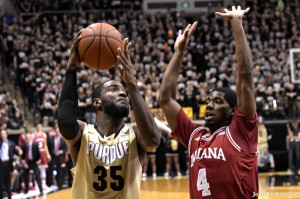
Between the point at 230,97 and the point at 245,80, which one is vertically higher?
the point at 245,80

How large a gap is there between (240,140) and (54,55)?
15870mm

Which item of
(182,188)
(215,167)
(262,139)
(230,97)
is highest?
(230,97)

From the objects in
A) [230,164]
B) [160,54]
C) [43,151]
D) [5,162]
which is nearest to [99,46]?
[230,164]

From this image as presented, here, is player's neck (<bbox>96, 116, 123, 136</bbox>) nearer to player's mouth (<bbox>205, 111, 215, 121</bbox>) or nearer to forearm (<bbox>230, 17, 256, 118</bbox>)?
player's mouth (<bbox>205, 111, 215, 121</bbox>)

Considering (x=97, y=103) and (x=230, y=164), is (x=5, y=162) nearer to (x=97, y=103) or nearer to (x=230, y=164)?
(x=97, y=103)

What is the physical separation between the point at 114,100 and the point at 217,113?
33.7 inches

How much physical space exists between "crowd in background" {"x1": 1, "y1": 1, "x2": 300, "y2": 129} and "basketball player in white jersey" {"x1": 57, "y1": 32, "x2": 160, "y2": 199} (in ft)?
36.7

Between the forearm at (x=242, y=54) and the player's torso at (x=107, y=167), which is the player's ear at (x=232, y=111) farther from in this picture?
the player's torso at (x=107, y=167)

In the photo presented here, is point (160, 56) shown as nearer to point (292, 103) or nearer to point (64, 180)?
point (292, 103)

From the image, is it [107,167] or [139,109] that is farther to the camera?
[107,167]

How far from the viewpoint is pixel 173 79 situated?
378 centimetres

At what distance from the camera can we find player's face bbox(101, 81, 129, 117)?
3.62 meters

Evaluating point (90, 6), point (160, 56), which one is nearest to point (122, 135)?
point (160, 56)

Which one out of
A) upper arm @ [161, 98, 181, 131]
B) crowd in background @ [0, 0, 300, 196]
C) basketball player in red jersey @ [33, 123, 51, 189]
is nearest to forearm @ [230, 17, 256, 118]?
upper arm @ [161, 98, 181, 131]
